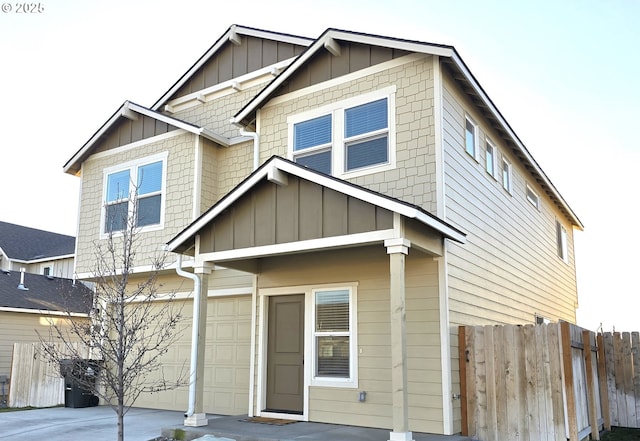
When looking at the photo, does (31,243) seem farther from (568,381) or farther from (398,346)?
(568,381)

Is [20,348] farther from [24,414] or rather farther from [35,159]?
[35,159]

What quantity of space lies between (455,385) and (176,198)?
7019 millimetres

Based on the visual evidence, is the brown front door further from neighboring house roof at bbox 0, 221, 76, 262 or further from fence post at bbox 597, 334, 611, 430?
neighboring house roof at bbox 0, 221, 76, 262

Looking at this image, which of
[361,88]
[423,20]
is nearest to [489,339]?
[361,88]

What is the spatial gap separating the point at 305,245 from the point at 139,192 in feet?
20.6

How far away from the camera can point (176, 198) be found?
40.6 feet

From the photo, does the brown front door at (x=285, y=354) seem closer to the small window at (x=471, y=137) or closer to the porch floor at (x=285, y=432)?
the porch floor at (x=285, y=432)

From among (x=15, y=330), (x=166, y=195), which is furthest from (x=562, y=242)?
(x=15, y=330)

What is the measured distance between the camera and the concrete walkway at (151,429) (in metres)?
7.96

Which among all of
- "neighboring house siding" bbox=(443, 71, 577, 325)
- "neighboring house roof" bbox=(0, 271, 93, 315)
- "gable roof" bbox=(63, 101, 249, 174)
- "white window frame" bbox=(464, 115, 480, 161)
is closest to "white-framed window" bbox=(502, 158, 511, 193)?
"neighboring house siding" bbox=(443, 71, 577, 325)

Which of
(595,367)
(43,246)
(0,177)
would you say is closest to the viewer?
(595,367)

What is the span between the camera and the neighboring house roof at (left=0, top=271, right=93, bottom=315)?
58.9 feet

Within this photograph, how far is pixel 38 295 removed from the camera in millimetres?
19594

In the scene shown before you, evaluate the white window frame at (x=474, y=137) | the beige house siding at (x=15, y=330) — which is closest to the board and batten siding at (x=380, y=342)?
the white window frame at (x=474, y=137)
